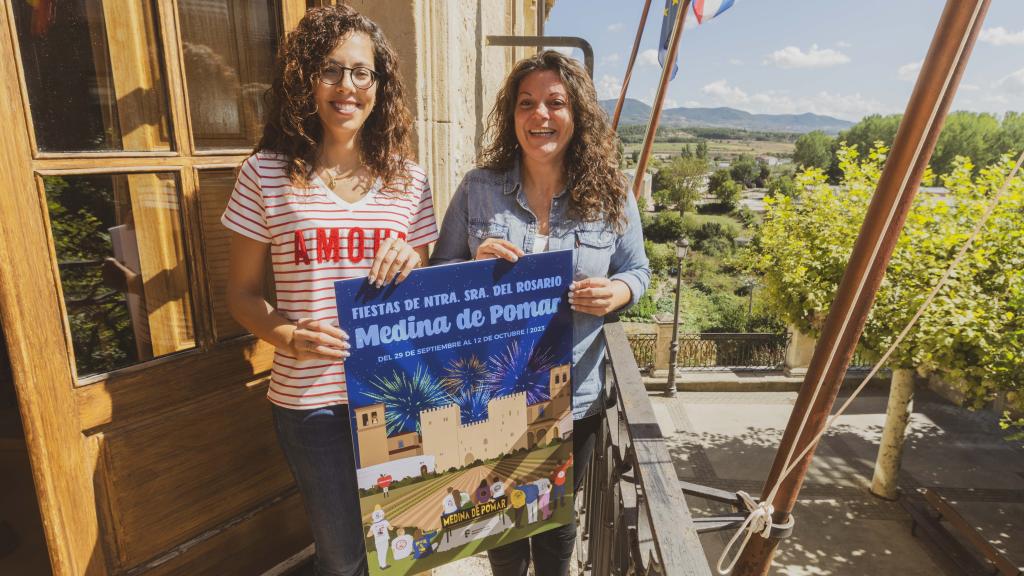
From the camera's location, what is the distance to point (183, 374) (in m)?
1.91

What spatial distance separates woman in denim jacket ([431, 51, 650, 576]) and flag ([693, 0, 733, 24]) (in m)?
4.26

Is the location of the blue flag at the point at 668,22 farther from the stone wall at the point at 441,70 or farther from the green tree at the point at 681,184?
the green tree at the point at 681,184

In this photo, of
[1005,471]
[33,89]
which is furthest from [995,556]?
[33,89]

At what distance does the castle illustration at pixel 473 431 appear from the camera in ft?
5.02

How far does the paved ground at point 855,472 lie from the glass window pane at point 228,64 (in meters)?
9.73

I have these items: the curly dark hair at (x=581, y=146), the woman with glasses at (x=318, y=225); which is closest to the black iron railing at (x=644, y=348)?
the curly dark hair at (x=581, y=146)

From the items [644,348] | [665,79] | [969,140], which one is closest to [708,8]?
[665,79]

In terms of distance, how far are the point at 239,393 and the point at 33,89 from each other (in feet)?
3.60

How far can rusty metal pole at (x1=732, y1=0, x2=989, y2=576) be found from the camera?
1.94m

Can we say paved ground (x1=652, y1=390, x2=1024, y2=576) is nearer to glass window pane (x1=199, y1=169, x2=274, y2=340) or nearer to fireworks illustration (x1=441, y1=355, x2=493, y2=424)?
fireworks illustration (x1=441, y1=355, x2=493, y2=424)

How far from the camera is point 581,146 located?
6.30ft

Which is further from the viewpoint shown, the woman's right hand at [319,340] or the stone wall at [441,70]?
the stone wall at [441,70]

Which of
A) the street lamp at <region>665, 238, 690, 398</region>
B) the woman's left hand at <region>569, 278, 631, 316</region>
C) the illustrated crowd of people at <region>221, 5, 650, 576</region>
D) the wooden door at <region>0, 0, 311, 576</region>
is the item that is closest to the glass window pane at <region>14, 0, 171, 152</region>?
the wooden door at <region>0, 0, 311, 576</region>

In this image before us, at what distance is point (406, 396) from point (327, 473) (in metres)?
0.39
